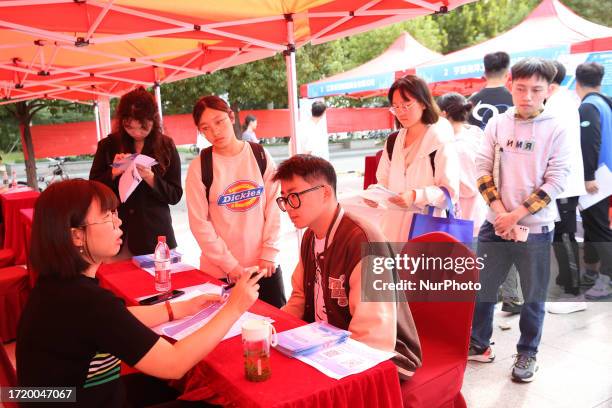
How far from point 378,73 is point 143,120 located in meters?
7.07

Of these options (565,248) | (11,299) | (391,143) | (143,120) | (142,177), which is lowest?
(11,299)

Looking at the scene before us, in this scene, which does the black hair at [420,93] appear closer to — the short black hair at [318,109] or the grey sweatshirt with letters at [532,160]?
the grey sweatshirt with letters at [532,160]

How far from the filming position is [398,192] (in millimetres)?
2621

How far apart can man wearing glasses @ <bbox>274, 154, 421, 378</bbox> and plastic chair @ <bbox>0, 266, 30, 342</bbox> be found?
2875mm

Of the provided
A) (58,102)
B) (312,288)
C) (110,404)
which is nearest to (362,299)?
(312,288)

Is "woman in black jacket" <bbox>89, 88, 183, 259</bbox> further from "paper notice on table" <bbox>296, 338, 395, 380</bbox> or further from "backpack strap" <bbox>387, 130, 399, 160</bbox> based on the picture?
"paper notice on table" <bbox>296, 338, 395, 380</bbox>

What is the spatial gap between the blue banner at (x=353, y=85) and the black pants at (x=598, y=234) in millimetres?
5298

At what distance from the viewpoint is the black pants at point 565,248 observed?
149 inches

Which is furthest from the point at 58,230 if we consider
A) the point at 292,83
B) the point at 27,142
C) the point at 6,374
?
the point at 27,142

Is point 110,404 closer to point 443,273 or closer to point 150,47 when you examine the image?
point 443,273

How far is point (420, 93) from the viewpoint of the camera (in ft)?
8.20


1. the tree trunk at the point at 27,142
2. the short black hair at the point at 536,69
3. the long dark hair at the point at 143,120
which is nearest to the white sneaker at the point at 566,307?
the short black hair at the point at 536,69

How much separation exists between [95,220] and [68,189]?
0.11m

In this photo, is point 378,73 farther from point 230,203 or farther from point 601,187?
point 230,203
